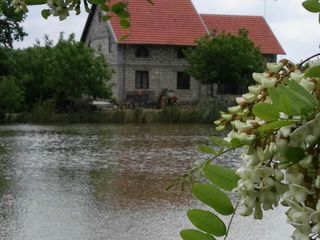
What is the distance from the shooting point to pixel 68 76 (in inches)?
1315

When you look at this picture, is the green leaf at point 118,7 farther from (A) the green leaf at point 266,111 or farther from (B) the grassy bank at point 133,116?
(B) the grassy bank at point 133,116

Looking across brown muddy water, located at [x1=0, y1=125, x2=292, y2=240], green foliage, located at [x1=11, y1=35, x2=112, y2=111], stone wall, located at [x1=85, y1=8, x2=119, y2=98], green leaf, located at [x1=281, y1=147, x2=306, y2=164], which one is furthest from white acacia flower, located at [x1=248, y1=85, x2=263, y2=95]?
stone wall, located at [x1=85, y1=8, x2=119, y2=98]

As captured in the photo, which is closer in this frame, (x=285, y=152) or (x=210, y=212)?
(x=285, y=152)

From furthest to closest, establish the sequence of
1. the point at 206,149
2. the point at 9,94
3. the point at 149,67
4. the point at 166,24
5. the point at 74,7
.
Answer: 1. the point at 149,67
2. the point at 166,24
3. the point at 9,94
4. the point at 74,7
5. the point at 206,149

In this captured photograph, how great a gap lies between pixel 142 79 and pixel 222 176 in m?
37.7

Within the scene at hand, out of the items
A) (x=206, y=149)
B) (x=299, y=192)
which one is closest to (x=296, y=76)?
(x=299, y=192)

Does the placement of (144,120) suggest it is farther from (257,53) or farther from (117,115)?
(257,53)

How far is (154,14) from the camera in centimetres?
3853

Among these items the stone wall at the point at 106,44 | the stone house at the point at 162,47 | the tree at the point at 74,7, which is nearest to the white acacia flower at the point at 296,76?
the tree at the point at 74,7

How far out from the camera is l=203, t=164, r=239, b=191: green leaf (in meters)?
0.91

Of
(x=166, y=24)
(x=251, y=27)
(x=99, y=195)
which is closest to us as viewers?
(x=99, y=195)

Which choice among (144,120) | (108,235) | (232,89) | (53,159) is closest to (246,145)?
(108,235)

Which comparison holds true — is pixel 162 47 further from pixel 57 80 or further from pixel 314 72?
pixel 314 72

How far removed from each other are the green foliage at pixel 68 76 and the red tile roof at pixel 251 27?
7.39m
